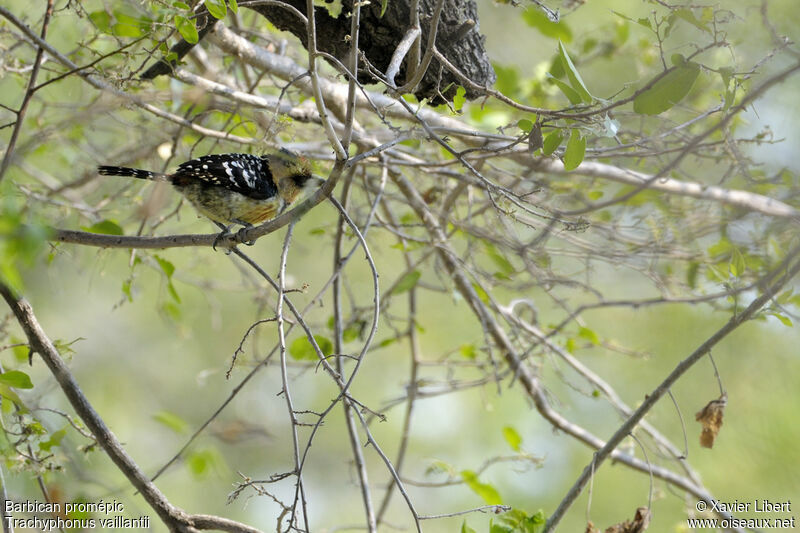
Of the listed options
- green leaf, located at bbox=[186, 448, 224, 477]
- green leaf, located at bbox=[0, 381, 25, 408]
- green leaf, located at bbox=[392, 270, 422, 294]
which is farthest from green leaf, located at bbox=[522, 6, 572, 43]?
green leaf, located at bbox=[0, 381, 25, 408]

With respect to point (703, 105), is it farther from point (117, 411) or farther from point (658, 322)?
point (117, 411)

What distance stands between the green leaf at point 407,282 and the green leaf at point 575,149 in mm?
1196

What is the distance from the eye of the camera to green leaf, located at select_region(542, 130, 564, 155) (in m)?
1.91

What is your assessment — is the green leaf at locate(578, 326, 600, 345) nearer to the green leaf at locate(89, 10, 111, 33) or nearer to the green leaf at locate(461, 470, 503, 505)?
the green leaf at locate(461, 470, 503, 505)

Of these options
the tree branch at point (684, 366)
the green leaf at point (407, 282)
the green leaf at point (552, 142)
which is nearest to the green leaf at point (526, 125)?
the green leaf at point (552, 142)

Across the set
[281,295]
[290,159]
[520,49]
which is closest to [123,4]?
A: [290,159]

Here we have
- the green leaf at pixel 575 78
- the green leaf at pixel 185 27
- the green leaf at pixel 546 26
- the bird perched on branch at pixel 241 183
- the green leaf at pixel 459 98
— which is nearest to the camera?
the green leaf at pixel 575 78

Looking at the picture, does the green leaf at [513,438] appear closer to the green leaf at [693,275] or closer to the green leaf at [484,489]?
the green leaf at [484,489]

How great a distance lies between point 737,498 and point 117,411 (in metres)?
4.97

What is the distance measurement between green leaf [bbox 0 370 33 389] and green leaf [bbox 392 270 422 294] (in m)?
1.51

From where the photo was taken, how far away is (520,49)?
6.02 meters

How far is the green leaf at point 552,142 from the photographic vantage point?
1910mm

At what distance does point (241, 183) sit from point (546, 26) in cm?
149

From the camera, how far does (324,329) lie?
3.92 meters
